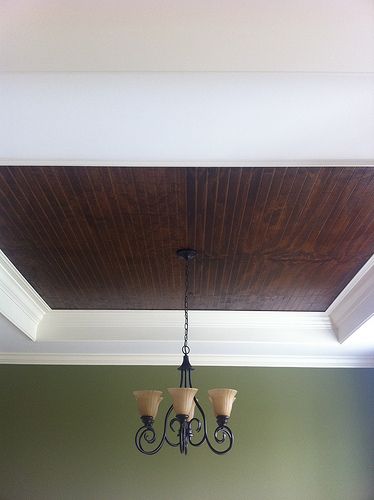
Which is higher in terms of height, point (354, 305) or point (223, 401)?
point (354, 305)

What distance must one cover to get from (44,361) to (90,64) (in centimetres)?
315

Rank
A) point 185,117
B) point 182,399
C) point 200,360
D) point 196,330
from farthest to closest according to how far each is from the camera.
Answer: point 200,360 < point 196,330 < point 182,399 < point 185,117

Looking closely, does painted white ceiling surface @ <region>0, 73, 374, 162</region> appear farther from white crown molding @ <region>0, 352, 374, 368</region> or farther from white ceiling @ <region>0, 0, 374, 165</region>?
white crown molding @ <region>0, 352, 374, 368</region>

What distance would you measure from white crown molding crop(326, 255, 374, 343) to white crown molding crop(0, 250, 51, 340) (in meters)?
1.91

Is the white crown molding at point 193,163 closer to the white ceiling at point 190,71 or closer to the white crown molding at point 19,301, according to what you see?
the white ceiling at point 190,71

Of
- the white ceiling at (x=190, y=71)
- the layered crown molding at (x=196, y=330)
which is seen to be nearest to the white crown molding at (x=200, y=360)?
the layered crown molding at (x=196, y=330)

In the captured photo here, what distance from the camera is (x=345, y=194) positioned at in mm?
2182

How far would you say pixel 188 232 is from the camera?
2527 millimetres

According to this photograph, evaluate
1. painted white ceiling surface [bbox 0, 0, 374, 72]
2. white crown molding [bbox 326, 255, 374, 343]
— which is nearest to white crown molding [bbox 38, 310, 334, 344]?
white crown molding [bbox 326, 255, 374, 343]

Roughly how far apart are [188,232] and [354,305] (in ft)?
4.36

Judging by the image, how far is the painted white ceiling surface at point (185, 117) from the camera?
144 centimetres

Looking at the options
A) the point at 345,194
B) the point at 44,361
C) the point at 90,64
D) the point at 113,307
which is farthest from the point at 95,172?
the point at 44,361

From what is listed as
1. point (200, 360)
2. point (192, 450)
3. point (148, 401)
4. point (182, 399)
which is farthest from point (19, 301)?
point (192, 450)

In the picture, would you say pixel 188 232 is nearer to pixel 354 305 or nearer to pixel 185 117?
pixel 185 117
